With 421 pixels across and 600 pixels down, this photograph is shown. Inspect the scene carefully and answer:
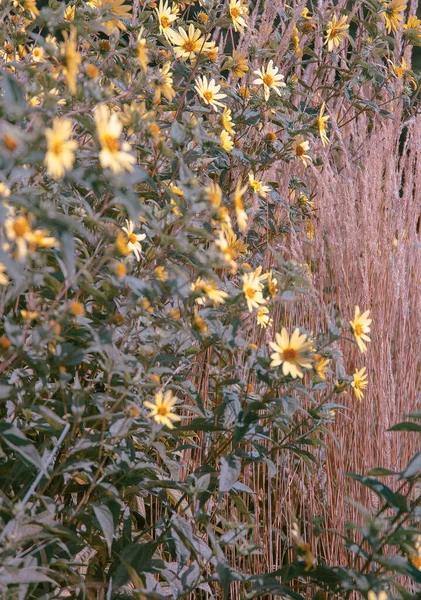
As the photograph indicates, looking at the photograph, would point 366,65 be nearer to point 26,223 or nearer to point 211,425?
point 211,425

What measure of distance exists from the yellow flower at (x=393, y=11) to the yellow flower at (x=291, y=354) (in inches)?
47.4

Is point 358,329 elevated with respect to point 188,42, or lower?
lower

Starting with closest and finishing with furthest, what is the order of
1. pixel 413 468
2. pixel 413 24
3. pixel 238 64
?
1. pixel 413 468
2. pixel 238 64
3. pixel 413 24

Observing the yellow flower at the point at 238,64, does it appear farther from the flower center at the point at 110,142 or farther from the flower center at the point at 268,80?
the flower center at the point at 110,142

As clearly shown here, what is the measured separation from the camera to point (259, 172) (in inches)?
78.0

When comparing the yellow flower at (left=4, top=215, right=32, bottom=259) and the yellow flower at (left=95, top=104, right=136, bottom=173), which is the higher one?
the yellow flower at (left=95, top=104, right=136, bottom=173)

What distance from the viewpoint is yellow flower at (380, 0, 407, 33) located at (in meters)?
2.01

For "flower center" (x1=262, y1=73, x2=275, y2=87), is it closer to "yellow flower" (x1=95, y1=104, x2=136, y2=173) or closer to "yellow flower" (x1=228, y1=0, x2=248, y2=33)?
"yellow flower" (x1=228, y1=0, x2=248, y2=33)

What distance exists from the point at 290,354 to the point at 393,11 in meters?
1.26

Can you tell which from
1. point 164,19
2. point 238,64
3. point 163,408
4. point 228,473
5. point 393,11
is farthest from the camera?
point 393,11

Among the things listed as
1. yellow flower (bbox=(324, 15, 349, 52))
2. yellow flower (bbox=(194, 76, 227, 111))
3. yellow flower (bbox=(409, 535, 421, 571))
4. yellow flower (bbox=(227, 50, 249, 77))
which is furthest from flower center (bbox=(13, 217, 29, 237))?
yellow flower (bbox=(324, 15, 349, 52))

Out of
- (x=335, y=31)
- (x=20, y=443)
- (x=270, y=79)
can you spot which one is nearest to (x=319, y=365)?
(x=20, y=443)

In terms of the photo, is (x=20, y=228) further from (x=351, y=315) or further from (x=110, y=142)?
(x=351, y=315)

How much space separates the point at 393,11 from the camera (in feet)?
6.70
